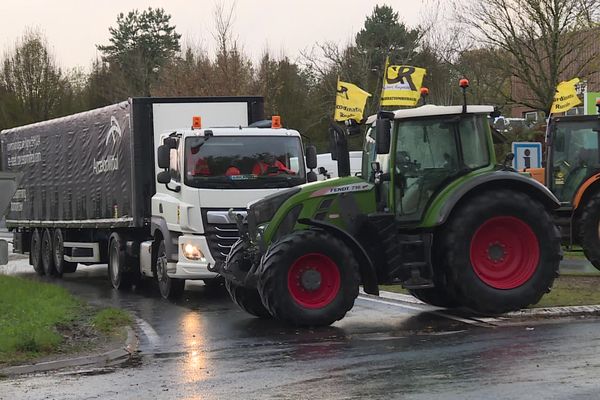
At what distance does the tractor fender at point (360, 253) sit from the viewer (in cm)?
1211

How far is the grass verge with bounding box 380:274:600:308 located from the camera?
520 inches

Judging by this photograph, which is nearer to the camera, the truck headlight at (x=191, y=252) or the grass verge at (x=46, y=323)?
the grass verge at (x=46, y=323)

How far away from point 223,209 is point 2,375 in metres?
6.64

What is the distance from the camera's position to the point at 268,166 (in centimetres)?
1625

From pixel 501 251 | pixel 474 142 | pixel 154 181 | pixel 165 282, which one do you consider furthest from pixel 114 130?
pixel 501 251

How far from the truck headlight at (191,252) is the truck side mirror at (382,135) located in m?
4.47

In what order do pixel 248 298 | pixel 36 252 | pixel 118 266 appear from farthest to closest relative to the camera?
pixel 36 252 → pixel 118 266 → pixel 248 298

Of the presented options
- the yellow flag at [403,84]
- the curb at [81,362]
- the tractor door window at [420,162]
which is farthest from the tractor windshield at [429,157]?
the yellow flag at [403,84]

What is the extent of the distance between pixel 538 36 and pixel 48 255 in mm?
19139

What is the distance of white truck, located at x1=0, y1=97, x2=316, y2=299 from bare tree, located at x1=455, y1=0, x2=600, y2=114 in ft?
57.2

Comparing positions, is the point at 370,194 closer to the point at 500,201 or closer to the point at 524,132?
the point at 500,201

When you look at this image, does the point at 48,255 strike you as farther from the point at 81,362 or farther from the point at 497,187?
the point at 81,362

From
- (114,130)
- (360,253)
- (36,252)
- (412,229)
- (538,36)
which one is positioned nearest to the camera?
(360,253)

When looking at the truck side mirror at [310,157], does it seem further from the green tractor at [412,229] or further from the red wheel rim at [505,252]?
the red wheel rim at [505,252]
